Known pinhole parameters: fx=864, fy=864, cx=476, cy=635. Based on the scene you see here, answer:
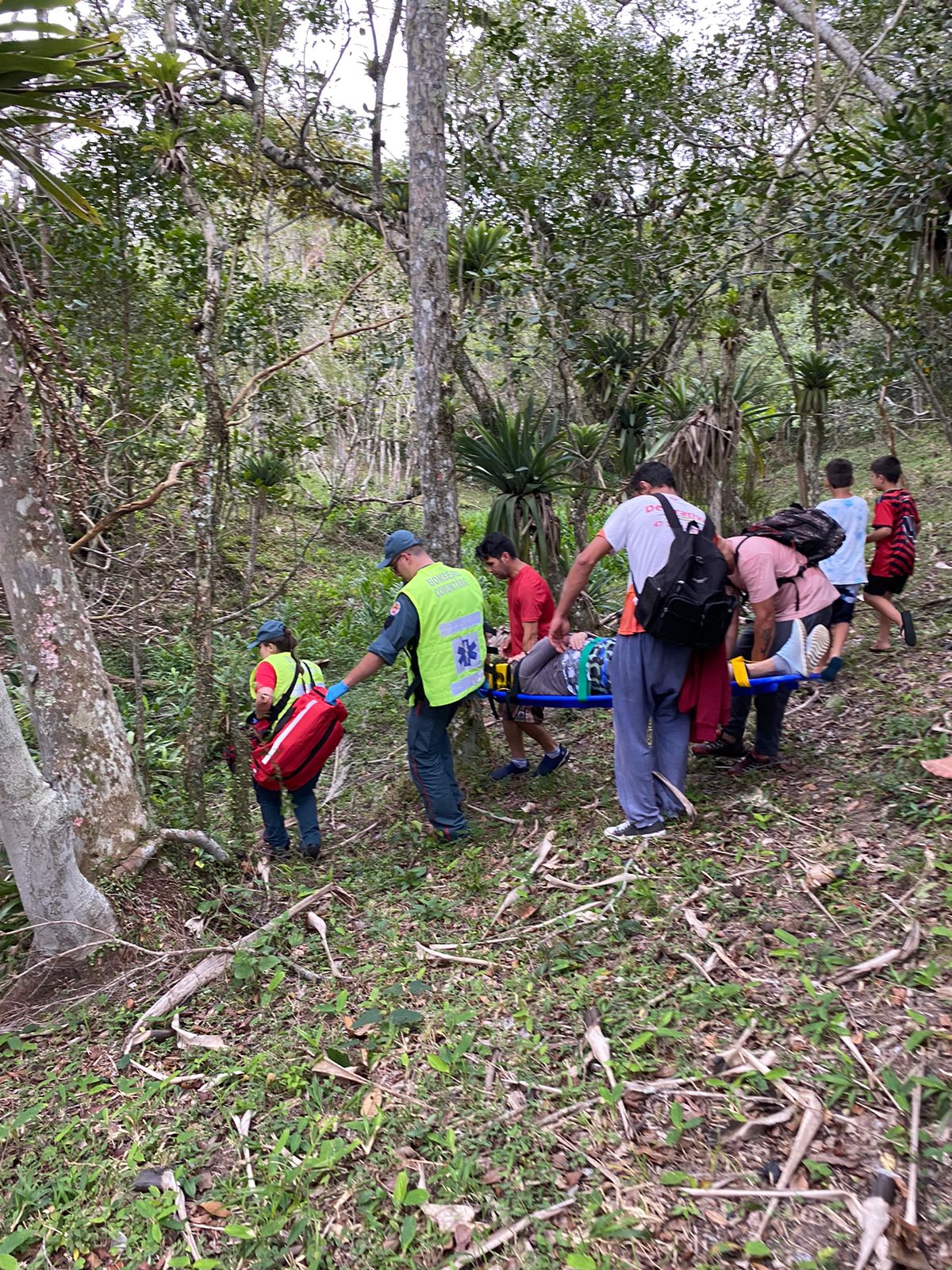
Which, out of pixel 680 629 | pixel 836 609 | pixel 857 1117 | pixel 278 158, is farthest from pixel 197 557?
pixel 278 158

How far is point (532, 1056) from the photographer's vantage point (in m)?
3.05

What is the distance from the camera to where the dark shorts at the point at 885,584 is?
6.50 metres

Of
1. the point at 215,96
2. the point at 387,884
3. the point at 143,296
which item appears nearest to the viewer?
the point at 387,884

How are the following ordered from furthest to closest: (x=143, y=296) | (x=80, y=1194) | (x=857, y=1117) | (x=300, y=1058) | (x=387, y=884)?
(x=143, y=296)
(x=387, y=884)
(x=300, y=1058)
(x=80, y=1194)
(x=857, y=1117)

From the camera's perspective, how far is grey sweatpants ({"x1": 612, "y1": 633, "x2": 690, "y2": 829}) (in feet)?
13.9

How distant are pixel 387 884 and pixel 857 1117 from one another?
8.62 feet

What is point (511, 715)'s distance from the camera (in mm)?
5480

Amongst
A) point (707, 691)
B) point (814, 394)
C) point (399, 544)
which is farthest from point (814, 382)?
point (399, 544)

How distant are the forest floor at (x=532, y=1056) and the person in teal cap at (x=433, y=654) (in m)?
0.38

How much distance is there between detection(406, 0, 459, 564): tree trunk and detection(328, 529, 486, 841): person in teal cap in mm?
590

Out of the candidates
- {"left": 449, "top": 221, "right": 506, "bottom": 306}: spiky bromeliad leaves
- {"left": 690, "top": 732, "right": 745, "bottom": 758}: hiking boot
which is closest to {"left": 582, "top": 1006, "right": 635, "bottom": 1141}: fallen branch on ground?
{"left": 690, "top": 732, "right": 745, "bottom": 758}: hiking boot

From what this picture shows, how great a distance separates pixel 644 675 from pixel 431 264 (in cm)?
287

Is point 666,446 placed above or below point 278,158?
below

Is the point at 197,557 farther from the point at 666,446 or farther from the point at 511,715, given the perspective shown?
the point at 666,446
